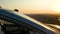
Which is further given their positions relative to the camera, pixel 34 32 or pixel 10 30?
pixel 10 30

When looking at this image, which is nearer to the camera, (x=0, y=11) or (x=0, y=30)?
(x=0, y=11)

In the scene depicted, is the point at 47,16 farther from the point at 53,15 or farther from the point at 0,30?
the point at 0,30

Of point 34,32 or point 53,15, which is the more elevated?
point 53,15

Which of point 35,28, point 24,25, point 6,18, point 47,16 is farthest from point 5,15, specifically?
point 47,16

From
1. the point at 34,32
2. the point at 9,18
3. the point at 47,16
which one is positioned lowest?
the point at 34,32

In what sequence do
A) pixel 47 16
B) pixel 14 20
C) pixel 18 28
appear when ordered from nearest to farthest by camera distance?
1. pixel 14 20
2. pixel 18 28
3. pixel 47 16

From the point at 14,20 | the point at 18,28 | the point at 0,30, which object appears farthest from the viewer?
the point at 0,30

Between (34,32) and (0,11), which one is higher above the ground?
(0,11)

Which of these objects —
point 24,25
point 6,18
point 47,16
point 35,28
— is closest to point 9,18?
point 6,18

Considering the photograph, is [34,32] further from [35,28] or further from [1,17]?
[1,17]
